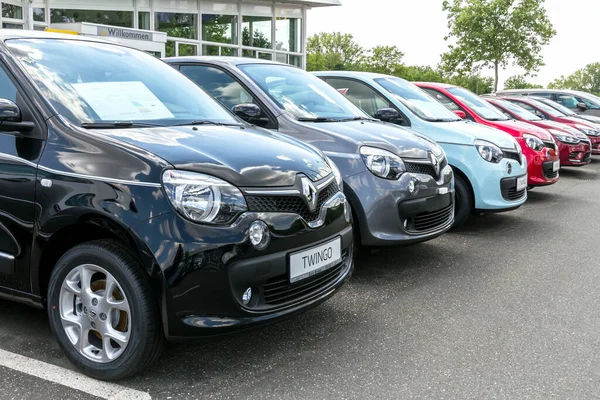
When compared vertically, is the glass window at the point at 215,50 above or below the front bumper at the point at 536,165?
above

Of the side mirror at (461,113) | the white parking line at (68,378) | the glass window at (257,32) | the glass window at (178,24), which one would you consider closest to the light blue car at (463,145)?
the side mirror at (461,113)

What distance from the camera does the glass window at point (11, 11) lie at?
55.0ft

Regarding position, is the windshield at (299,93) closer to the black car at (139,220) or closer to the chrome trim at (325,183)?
the chrome trim at (325,183)

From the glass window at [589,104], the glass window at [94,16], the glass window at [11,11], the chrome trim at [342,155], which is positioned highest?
the glass window at [94,16]

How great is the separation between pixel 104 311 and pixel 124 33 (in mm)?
12963

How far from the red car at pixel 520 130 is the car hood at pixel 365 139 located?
3.22m

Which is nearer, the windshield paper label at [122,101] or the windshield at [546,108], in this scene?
the windshield paper label at [122,101]

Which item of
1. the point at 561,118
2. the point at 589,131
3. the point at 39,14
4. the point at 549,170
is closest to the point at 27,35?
the point at 549,170

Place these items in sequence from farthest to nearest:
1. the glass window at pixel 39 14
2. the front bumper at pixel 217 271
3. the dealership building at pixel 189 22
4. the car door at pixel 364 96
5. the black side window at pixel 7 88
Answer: the glass window at pixel 39 14 < the dealership building at pixel 189 22 < the car door at pixel 364 96 < the black side window at pixel 7 88 < the front bumper at pixel 217 271

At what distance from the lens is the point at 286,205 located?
3.17 meters

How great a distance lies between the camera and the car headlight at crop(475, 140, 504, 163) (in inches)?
255

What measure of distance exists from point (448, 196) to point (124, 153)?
298 centimetres

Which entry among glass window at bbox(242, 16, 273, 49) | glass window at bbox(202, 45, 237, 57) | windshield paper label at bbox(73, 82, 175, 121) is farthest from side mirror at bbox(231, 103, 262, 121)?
glass window at bbox(242, 16, 273, 49)

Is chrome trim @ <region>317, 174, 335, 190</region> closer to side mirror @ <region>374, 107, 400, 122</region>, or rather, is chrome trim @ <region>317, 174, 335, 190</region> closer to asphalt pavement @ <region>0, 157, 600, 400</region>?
asphalt pavement @ <region>0, 157, 600, 400</region>
